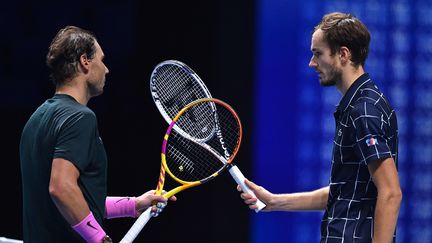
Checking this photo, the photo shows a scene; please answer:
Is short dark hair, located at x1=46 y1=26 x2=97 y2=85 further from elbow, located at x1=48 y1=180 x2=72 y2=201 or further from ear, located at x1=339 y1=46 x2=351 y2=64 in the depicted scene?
ear, located at x1=339 y1=46 x2=351 y2=64

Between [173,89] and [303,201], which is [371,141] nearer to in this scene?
[303,201]

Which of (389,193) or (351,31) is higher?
(351,31)

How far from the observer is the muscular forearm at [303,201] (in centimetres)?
317

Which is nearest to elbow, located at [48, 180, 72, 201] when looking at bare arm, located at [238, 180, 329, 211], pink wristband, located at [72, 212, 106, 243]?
pink wristband, located at [72, 212, 106, 243]

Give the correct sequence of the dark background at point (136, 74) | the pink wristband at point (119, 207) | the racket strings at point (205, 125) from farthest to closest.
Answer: the dark background at point (136, 74), the racket strings at point (205, 125), the pink wristband at point (119, 207)

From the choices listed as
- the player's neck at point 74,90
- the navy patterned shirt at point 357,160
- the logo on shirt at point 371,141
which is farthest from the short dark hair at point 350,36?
the player's neck at point 74,90

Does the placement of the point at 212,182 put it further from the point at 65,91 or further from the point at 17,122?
the point at 65,91

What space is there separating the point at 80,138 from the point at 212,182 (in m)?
2.06

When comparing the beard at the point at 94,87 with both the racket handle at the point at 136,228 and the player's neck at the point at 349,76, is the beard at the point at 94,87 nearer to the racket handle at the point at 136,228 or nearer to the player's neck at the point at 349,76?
the racket handle at the point at 136,228

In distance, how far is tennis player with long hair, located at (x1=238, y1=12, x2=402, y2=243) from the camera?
8.61 ft

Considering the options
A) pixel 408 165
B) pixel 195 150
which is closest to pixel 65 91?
pixel 195 150

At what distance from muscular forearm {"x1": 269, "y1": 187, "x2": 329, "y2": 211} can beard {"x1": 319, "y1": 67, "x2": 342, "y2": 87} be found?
1.53 ft

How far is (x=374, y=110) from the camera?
8.82 feet

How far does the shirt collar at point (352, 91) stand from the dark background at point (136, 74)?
1.86 metres
